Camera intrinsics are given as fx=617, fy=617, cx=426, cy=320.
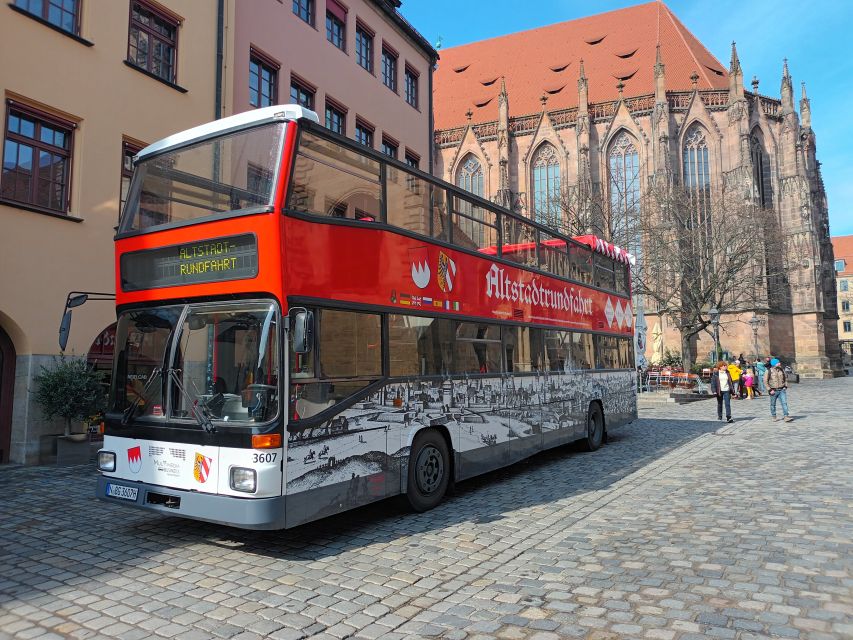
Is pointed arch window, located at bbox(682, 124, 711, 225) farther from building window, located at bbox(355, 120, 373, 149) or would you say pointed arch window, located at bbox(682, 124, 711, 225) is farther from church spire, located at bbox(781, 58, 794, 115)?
building window, located at bbox(355, 120, 373, 149)

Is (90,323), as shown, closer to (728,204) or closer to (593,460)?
(593,460)

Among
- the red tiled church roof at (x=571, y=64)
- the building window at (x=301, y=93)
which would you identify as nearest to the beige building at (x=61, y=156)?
the building window at (x=301, y=93)

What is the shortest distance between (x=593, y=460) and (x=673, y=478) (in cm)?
193

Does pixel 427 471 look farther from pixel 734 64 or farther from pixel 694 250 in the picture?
pixel 734 64

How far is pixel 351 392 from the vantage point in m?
5.81

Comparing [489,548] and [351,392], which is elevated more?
[351,392]

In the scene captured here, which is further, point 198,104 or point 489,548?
point 198,104

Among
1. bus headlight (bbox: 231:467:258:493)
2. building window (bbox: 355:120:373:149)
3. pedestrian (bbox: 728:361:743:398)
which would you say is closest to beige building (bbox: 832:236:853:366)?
pedestrian (bbox: 728:361:743:398)

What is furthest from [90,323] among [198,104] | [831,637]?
[831,637]

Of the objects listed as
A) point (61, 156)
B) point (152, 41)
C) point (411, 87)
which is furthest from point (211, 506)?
point (411, 87)

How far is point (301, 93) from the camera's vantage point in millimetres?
16750

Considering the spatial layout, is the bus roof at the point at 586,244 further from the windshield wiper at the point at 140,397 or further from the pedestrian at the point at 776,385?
the pedestrian at the point at 776,385

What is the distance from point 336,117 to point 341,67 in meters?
1.44

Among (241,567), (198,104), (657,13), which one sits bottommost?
(241,567)
